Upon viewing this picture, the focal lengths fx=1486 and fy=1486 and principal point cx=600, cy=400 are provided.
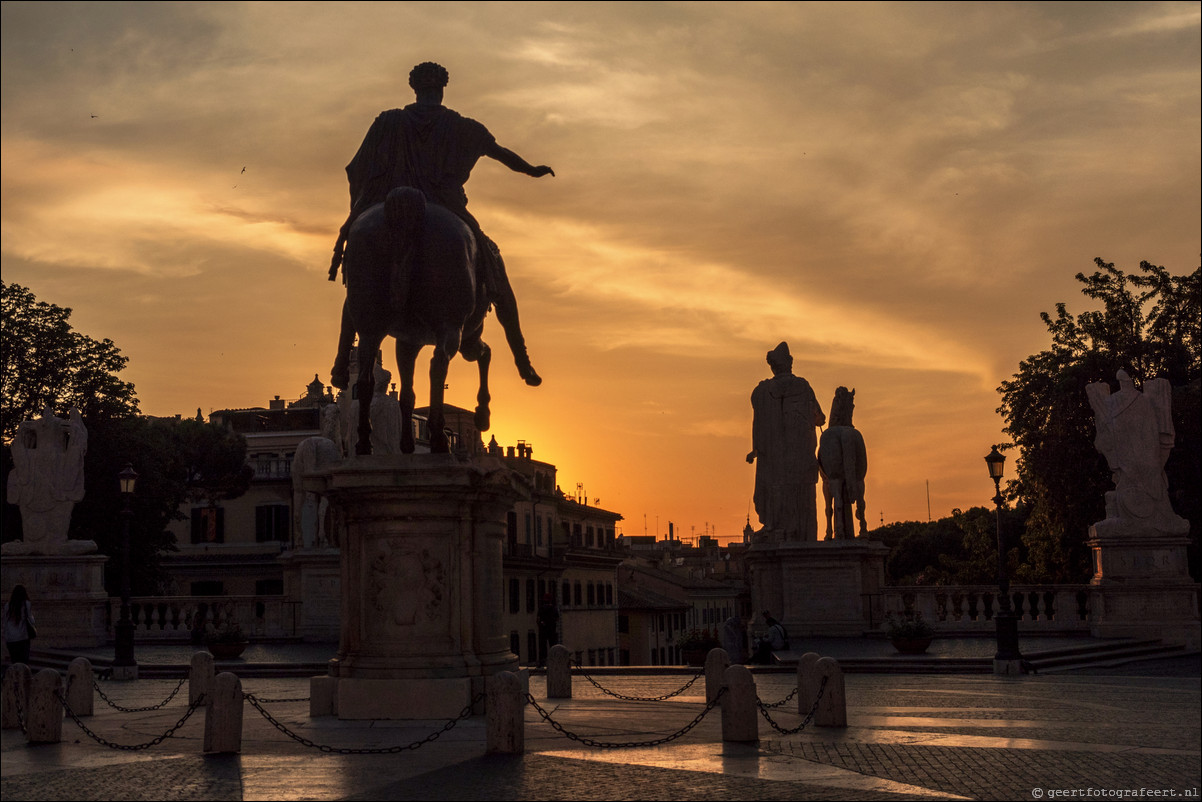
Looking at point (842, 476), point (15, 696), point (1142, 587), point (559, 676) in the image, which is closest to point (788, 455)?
point (842, 476)

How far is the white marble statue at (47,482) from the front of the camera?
103 feet

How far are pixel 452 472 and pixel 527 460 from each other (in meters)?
90.7

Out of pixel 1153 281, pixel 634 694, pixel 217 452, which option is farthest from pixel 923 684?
pixel 217 452

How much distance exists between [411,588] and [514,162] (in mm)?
4466

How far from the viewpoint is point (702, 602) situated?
107000 mm

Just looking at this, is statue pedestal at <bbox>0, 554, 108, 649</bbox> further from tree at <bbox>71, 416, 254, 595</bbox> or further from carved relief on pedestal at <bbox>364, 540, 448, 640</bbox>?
carved relief on pedestal at <bbox>364, 540, 448, 640</bbox>

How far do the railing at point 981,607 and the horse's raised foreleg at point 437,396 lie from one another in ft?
58.3

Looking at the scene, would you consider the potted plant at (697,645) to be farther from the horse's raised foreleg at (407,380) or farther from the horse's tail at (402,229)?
the horse's tail at (402,229)

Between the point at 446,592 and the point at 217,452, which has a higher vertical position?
the point at 217,452

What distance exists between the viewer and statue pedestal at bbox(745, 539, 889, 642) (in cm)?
2939

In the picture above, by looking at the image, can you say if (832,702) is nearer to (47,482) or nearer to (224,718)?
(224,718)

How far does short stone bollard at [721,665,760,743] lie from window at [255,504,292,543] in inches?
2920

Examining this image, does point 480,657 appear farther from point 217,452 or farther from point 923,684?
point 217,452

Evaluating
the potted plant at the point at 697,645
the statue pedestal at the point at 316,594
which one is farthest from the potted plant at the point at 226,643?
the potted plant at the point at 697,645
